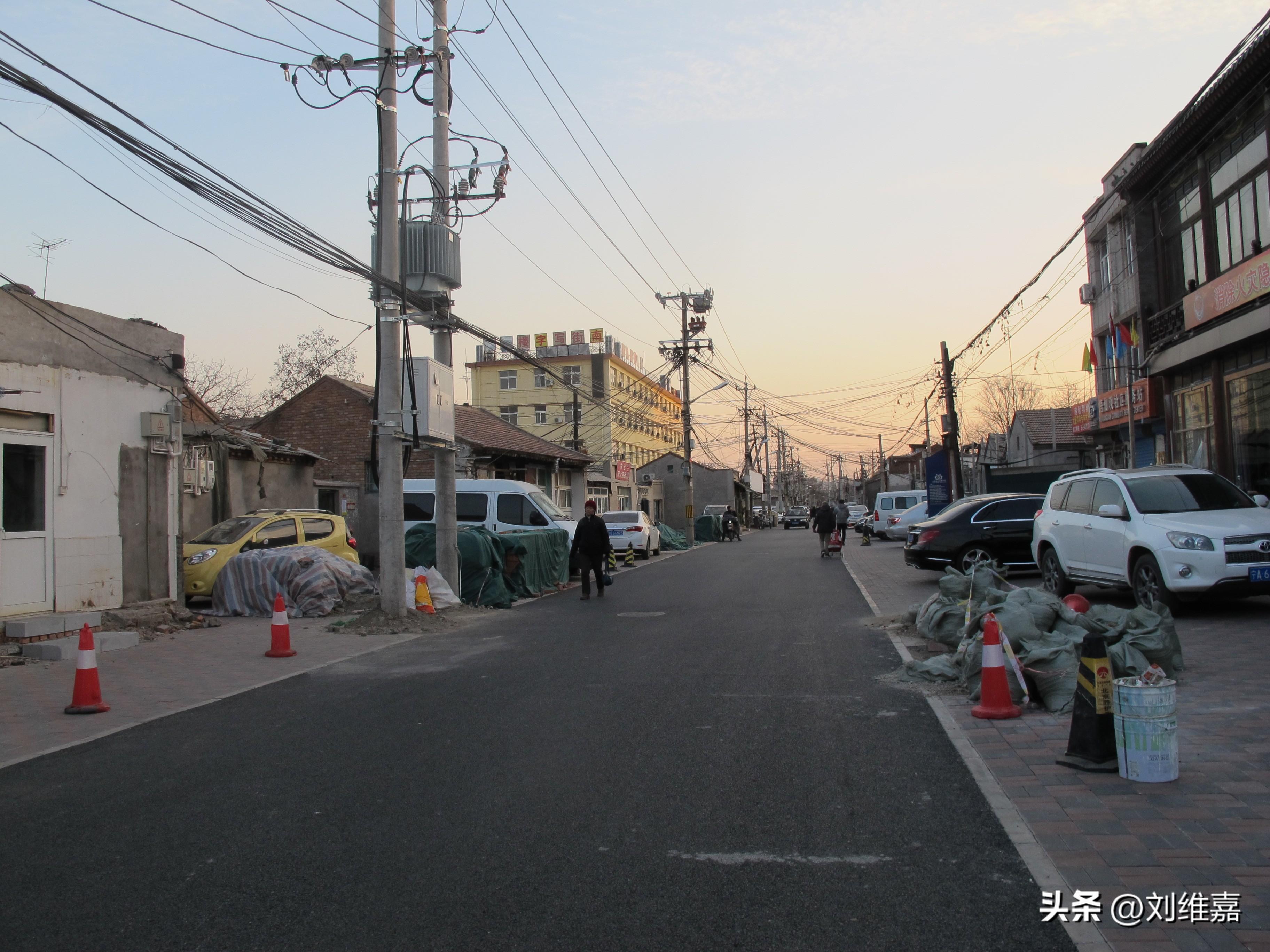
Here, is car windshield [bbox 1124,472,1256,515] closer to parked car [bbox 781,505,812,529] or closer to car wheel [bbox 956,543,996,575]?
car wheel [bbox 956,543,996,575]

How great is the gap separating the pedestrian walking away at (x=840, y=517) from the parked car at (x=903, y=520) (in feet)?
6.49

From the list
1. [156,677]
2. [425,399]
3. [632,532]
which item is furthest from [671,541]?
[156,677]

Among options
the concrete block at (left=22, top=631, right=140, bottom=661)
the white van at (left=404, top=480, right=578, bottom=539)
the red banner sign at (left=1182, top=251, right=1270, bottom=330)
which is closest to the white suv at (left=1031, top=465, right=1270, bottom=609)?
the red banner sign at (left=1182, top=251, right=1270, bottom=330)

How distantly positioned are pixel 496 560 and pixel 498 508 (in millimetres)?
5179

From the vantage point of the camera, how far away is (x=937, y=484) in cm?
3381

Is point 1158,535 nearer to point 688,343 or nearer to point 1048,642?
point 1048,642

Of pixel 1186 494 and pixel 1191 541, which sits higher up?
pixel 1186 494

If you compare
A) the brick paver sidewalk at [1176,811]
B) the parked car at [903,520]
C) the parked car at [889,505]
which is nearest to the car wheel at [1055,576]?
the brick paver sidewalk at [1176,811]

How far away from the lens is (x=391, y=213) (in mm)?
13586

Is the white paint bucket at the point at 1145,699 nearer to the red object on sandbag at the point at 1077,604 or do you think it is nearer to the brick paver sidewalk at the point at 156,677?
the red object on sandbag at the point at 1077,604

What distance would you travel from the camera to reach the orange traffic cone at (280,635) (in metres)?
10.6

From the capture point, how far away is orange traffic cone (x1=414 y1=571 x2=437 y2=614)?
46.5ft

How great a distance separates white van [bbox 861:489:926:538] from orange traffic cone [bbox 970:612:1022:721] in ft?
101

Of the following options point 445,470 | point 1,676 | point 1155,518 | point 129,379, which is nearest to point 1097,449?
point 1155,518
